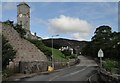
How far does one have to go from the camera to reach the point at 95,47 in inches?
3907

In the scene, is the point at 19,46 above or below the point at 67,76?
above

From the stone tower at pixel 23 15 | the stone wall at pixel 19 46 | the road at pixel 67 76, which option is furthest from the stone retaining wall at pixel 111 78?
the stone tower at pixel 23 15

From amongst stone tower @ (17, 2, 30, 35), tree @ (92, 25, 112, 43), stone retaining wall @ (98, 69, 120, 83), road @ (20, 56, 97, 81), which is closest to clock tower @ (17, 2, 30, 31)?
stone tower @ (17, 2, 30, 35)

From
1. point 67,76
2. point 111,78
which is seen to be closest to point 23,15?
point 67,76

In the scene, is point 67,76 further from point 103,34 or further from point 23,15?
point 103,34

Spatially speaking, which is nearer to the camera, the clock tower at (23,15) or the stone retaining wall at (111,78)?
the stone retaining wall at (111,78)

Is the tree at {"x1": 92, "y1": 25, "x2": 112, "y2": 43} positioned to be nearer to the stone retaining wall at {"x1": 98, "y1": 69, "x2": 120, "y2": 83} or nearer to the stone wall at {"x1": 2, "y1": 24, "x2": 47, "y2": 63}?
the stone wall at {"x1": 2, "y1": 24, "x2": 47, "y2": 63}

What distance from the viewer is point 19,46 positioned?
157 ft

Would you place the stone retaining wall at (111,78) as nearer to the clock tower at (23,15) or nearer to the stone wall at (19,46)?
the stone wall at (19,46)

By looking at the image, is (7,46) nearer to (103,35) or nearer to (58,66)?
(58,66)

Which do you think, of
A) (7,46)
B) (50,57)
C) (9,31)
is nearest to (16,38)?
(9,31)

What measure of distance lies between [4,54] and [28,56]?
19.6 metres

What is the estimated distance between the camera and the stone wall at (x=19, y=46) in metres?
44.7

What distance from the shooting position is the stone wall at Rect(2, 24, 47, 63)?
147 feet
